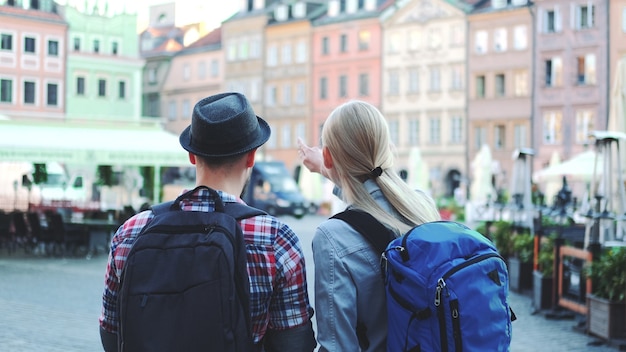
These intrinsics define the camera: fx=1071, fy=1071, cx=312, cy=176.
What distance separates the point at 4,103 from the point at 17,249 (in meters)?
34.0

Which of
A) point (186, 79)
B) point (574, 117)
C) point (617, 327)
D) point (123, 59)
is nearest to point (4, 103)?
point (123, 59)

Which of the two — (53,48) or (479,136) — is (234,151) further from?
(53,48)

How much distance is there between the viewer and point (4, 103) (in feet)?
178

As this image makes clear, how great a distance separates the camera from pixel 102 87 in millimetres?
60562

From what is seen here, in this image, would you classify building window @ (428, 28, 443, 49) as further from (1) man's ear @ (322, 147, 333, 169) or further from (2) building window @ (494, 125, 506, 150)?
(1) man's ear @ (322, 147, 333, 169)

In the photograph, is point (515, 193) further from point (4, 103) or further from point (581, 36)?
point (4, 103)

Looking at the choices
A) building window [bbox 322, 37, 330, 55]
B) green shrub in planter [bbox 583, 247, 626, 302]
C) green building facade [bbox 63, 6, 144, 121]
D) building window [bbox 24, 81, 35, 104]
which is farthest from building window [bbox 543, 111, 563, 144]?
green shrub in planter [bbox 583, 247, 626, 302]

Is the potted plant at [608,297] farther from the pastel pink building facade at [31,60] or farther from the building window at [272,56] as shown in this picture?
the building window at [272,56]

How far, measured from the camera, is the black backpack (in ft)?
8.41

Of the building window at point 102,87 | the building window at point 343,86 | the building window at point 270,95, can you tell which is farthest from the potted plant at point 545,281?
the building window at point 270,95

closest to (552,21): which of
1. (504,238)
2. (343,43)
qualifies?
(343,43)

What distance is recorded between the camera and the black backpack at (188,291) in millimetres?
2564

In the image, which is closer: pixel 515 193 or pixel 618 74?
pixel 618 74

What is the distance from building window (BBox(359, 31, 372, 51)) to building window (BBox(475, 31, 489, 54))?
26.8 ft
